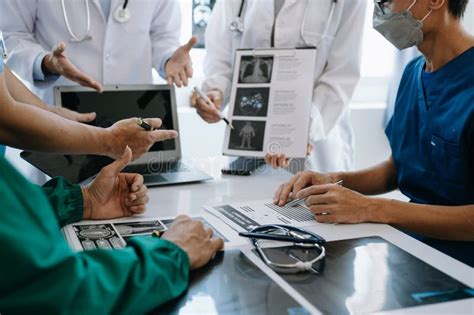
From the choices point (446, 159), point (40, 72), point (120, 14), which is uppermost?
point (120, 14)

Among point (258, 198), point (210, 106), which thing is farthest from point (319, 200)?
point (210, 106)

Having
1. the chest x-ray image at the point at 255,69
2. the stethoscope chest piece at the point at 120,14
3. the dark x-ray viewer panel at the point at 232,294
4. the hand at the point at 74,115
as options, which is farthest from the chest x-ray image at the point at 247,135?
the dark x-ray viewer panel at the point at 232,294

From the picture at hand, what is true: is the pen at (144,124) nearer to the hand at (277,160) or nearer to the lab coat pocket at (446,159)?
the hand at (277,160)

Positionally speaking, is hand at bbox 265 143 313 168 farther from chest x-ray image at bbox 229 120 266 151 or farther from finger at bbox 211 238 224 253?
finger at bbox 211 238 224 253

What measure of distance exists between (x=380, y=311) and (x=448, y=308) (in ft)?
0.36

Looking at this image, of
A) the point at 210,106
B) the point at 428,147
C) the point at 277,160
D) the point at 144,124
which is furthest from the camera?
the point at 210,106

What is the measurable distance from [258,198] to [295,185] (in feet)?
0.39

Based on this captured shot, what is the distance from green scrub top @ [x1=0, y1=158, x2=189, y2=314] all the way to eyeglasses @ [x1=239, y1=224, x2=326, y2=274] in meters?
0.19

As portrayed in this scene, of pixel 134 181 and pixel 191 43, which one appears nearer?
pixel 134 181

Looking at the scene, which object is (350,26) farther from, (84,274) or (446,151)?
(84,274)

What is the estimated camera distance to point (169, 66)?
1.89 m

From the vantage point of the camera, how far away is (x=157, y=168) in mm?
1668

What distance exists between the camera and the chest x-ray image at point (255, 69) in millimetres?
1731

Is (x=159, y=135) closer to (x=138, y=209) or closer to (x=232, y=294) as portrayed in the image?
(x=138, y=209)
